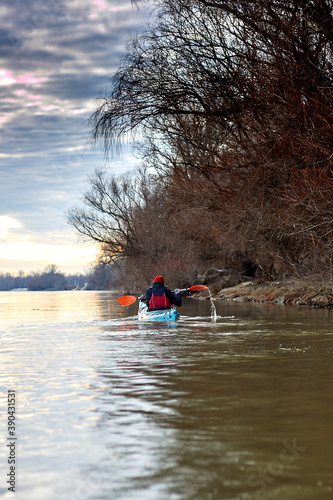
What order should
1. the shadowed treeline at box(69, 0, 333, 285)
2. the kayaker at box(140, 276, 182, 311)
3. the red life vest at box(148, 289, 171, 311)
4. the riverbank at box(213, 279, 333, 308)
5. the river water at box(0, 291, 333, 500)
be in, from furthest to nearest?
the riverbank at box(213, 279, 333, 308), the red life vest at box(148, 289, 171, 311), the kayaker at box(140, 276, 182, 311), the shadowed treeline at box(69, 0, 333, 285), the river water at box(0, 291, 333, 500)

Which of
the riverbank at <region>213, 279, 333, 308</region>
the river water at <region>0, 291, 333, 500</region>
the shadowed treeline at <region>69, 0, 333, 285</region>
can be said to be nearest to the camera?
the river water at <region>0, 291, 333, 500</region>

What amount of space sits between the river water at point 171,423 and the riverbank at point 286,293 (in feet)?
45.6

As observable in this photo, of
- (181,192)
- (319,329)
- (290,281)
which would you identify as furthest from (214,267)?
(319,329)

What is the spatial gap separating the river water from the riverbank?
13896 mm

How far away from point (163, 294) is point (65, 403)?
12.6 m

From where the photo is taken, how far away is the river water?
186 inches

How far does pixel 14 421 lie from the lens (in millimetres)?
6641

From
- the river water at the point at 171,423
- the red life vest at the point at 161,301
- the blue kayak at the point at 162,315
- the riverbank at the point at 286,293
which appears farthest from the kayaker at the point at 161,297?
the river water at the point at 171,423

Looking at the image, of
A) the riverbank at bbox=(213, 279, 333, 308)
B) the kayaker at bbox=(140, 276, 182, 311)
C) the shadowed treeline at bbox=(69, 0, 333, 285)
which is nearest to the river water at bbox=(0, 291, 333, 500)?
the shadowed treeline at bbox=(69, 0, 333, 285)

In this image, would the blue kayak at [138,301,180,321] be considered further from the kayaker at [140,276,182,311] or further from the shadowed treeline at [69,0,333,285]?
the shadowed treeline at [69,0,333,285]

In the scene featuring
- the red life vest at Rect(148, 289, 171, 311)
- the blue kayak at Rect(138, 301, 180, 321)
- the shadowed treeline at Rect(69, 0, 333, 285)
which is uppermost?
the shadowed treeline at Rect(69, 0, 333, 285)

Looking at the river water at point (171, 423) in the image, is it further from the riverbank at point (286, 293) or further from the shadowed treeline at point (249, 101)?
the riverbank at point (286, 293)

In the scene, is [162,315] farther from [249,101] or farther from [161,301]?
[249,101]

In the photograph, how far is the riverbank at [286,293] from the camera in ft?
88.6
